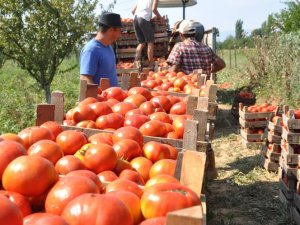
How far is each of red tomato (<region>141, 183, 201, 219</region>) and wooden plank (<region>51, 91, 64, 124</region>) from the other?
158 cm

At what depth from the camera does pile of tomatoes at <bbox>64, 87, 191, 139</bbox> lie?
2.90 metres

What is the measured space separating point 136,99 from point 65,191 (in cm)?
211

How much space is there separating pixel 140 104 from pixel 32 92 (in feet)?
31.6

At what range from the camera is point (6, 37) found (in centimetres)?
952

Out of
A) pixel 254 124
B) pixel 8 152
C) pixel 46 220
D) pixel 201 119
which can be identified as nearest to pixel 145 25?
pixel 254 124

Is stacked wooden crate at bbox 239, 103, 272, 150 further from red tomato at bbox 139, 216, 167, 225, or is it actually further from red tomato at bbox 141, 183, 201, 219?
red tomato at bbox 139, 216, 167, 225

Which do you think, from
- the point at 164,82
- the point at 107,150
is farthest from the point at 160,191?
the point at 164,82

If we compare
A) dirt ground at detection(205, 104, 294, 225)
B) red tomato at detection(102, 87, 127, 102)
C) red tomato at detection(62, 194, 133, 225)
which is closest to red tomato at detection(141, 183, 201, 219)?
red tomato at detection(62, 194, 133, 225)

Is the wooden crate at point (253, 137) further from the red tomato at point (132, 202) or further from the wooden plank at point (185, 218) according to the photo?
the wooden plank at point (185, 218)

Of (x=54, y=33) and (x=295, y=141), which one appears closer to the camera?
(x=295, y=141)

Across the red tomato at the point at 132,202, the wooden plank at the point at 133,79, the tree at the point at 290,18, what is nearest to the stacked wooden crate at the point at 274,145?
the wooden plank at the point at 133,79

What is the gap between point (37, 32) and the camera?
965 centimetres

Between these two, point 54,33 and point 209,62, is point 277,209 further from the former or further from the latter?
point 54,33

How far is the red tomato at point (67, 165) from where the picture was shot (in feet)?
6.41
